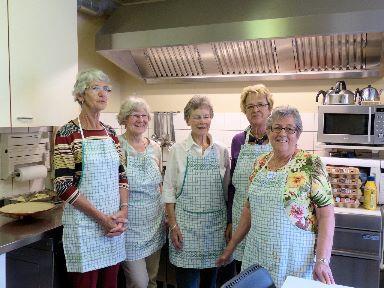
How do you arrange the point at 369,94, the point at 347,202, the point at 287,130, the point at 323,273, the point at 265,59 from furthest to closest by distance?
the point at 265,59, the point at 369,94, the point at 347,202, the point at 287,130, the point at 323,273

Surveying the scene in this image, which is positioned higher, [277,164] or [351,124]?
[351,124]

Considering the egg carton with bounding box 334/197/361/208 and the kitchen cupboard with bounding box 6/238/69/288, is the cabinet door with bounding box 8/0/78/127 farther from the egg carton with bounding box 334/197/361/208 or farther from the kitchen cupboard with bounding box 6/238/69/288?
the egg carton with bounding box 334/197/361/208

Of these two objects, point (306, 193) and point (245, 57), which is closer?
point (306, 193)

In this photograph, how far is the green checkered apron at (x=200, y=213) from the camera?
1740 mm

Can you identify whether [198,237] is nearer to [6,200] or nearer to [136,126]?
[136,126]

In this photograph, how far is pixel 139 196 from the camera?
1.73 metres

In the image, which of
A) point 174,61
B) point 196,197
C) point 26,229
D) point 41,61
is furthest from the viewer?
point 174,61

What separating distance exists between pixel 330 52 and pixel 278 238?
5.49 feet

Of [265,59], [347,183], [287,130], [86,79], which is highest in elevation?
[265,59]

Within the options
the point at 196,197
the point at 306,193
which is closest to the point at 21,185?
the point at 196,197

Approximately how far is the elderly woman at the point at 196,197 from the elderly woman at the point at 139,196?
7 cm

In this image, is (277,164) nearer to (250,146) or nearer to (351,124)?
(250,146)

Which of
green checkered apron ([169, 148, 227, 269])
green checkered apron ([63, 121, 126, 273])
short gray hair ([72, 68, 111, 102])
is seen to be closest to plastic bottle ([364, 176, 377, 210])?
A: green checkered apron ([169, 148, 227, 269])

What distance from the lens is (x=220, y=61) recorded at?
2.84 meters
